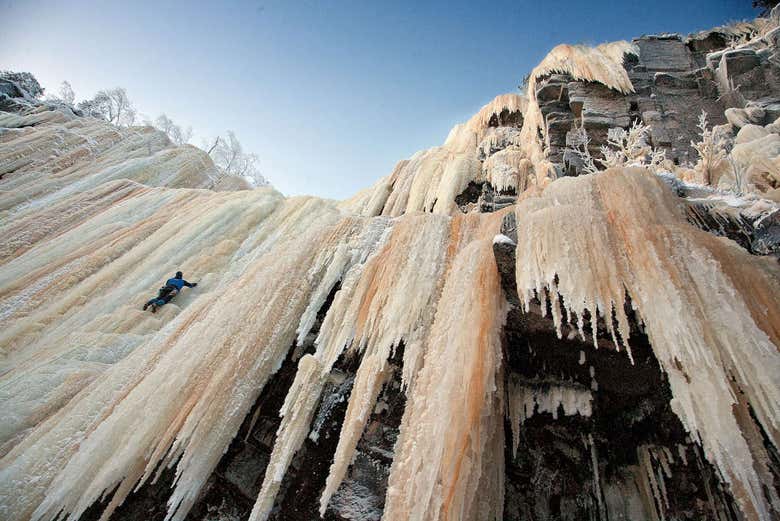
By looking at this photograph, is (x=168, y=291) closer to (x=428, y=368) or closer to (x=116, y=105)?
(x=428, y=368)

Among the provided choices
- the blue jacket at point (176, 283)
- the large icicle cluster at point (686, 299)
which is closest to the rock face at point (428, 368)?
the large icicle cluster at point (686, 299)

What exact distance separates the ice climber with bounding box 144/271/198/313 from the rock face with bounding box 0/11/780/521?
→ 232 millimetres

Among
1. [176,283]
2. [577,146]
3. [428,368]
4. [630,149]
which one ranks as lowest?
[428,368]

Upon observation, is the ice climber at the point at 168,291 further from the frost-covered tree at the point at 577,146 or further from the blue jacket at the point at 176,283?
the frost-covered tree at the point at 577,146

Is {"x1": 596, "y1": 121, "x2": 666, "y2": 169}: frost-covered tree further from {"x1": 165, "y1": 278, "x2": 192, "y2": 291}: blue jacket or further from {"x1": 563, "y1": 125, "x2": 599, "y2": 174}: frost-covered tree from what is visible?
{"x1": 165, "y1": 278, "x2": 192, "y2": 291}: blue jacket

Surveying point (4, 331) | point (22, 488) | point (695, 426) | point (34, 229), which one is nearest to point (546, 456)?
point (695, 426)

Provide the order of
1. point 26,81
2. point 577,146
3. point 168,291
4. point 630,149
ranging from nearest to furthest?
point 168,291, point 630,149, point 577,146, point 26,81

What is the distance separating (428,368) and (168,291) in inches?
169

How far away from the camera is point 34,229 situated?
6.83m

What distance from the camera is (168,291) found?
5.25m

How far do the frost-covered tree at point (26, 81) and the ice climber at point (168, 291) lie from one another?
15.3 meters

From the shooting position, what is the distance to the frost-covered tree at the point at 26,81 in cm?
1365

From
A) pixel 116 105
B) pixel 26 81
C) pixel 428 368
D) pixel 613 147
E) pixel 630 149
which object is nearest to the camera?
pixel 428 368

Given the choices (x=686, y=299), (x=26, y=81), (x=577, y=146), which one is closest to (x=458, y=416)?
(x=686, y=299)
